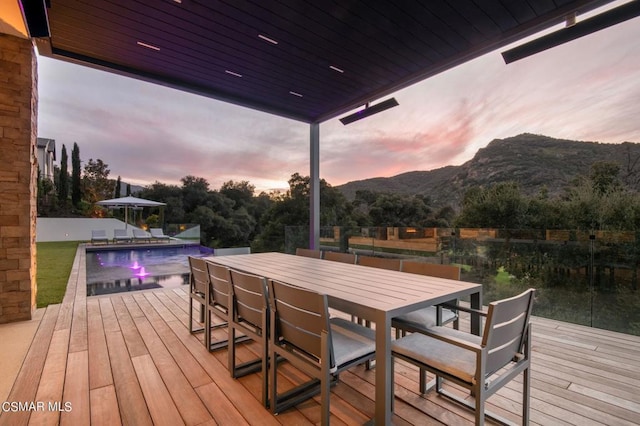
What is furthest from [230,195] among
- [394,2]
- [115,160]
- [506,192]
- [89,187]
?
[394,2]

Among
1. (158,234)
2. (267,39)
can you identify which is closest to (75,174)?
(158,234)

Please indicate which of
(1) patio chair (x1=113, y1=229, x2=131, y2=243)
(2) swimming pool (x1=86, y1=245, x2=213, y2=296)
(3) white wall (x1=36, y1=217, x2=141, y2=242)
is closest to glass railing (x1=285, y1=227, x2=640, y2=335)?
(2) swimming pool (x1=86, y1=245, x2=213, y2=296)

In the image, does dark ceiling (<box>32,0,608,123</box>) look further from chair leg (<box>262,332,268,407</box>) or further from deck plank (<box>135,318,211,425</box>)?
deck plank (<box>135,318,211,425</box>)

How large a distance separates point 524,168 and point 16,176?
864 cm

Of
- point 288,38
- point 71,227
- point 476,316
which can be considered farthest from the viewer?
point 71,227

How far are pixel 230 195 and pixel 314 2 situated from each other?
13925 mm

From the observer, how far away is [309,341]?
148cm

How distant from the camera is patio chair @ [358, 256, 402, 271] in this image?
8.62 ft

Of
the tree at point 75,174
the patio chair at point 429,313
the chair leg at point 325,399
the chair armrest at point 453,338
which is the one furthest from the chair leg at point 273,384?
the tree at point 75,174

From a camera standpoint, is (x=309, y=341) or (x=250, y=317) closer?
(x=309, y=341)

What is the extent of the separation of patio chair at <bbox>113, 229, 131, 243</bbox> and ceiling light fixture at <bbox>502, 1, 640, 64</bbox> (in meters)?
13.6

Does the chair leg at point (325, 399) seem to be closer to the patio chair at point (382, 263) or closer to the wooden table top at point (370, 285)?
the wooden table top at point (370, 285)

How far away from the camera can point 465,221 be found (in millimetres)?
5957

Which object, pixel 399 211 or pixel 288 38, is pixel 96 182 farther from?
pixel 288 38
